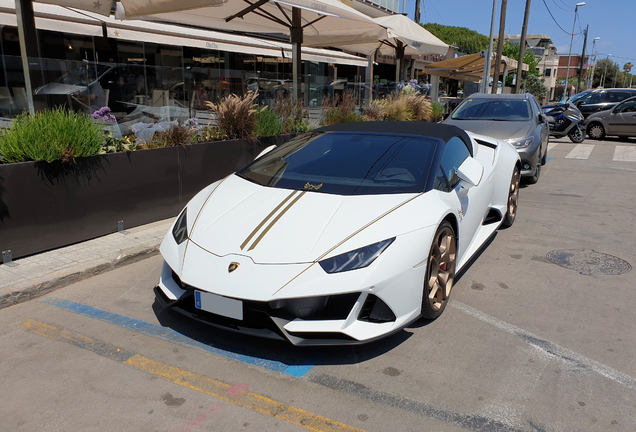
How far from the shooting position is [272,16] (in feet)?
31.6

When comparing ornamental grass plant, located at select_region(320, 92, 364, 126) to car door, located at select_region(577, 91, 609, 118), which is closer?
ornamental grass plant, located at select_region(320, 92, 364, 126)

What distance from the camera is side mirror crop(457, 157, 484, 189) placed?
4188mm

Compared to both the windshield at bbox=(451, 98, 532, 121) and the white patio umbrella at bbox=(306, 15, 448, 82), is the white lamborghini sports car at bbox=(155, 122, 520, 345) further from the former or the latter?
the white patio umbrella at bbox=(306, 15, 448, 82)

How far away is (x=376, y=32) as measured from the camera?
34.6 feet

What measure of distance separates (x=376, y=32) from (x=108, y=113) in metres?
6.32

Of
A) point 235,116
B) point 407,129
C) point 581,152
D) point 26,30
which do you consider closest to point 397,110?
point 581,152

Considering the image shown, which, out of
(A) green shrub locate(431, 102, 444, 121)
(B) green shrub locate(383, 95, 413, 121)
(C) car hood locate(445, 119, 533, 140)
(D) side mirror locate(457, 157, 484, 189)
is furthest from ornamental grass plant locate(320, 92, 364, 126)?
(D) side mirror locate(457, 157, 484, 189)

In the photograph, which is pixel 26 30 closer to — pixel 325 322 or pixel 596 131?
pixel 325 322

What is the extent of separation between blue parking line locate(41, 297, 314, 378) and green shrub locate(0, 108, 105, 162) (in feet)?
5.03

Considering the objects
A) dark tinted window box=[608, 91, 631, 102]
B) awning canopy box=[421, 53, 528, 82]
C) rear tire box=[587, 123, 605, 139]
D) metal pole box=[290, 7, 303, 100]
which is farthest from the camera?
awning canopy box=[421, 53, 528, 82]

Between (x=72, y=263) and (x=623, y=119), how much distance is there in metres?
18.2

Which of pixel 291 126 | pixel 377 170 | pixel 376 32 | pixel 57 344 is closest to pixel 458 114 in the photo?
pixel 376 32

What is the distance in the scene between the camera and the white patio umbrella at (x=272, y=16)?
7.15 metres

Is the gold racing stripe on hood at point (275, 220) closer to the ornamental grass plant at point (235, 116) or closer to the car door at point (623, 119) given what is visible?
the ornamental grass plant at point (235, 116)
